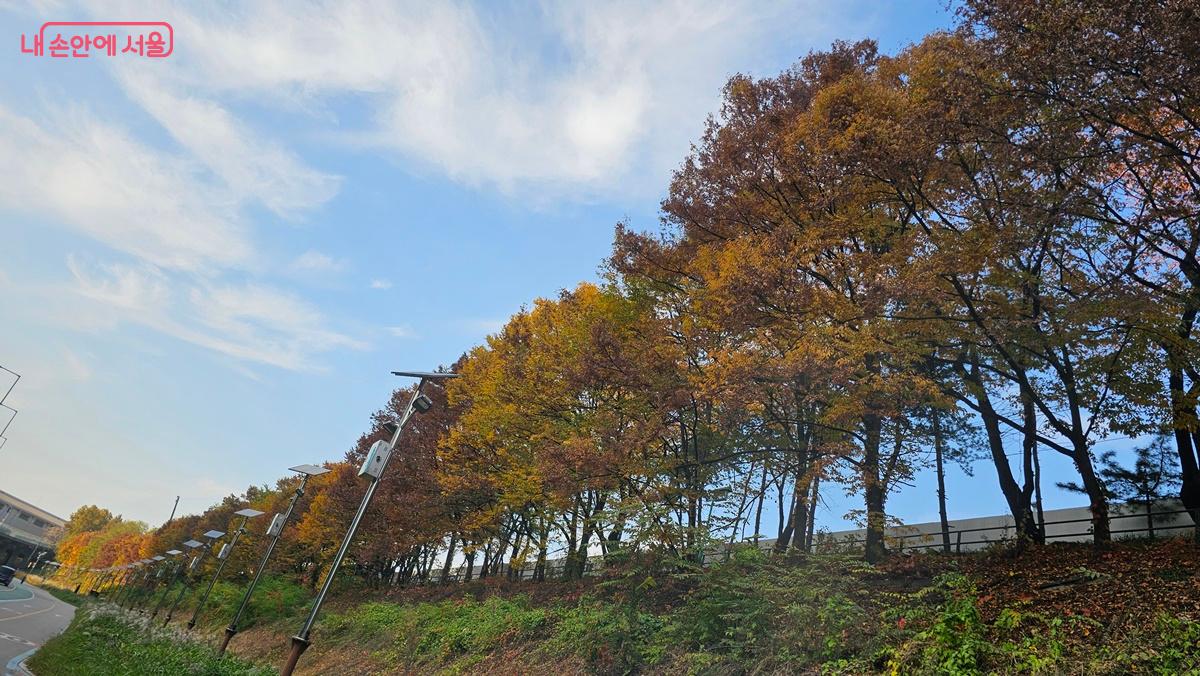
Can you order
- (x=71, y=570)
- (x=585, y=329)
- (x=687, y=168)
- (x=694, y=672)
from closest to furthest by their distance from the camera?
(x=694, y=672), (x=687, y=168), (x=585, y=329), (x=71, y=570)

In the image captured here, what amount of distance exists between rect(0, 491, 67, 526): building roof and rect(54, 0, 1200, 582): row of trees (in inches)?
6041

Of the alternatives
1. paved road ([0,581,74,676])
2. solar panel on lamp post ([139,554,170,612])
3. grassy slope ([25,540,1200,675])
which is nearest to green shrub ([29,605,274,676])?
grassy slope ([25,540,1200,675])

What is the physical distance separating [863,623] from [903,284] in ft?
20.5

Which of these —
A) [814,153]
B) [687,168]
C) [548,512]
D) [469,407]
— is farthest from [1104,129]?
[469,407]

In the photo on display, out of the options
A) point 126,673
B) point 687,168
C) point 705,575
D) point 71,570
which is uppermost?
point 687,168

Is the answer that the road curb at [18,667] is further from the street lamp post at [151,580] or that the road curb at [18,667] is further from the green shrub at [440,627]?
the street lamp post at [151,580]

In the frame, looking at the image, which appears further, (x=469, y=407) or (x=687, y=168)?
(x=469, y=407)

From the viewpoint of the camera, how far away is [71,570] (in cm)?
10012

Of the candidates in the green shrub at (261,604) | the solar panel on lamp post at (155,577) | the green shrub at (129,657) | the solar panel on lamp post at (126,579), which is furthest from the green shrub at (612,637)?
the solar panel on lamp post at (126,579)

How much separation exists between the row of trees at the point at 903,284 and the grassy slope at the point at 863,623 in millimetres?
1689

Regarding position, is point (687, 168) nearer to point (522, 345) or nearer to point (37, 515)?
point (522, 345)

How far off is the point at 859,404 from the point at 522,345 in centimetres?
1448

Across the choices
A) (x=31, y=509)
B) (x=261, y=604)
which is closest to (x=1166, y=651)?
(x=261, y=604)

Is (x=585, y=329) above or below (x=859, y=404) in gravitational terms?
above
